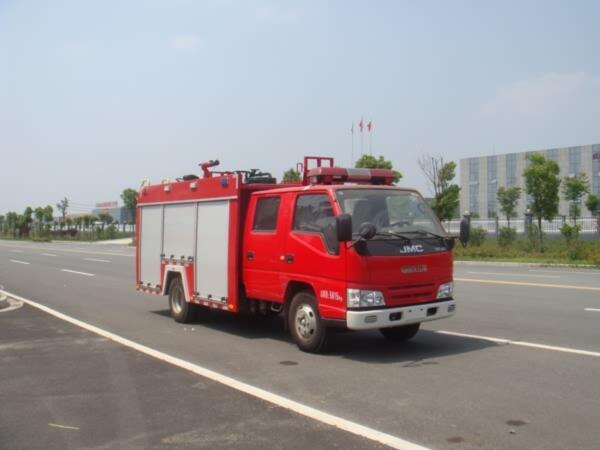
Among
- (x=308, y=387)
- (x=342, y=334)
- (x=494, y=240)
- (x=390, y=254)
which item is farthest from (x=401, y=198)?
(x=494, y=240)

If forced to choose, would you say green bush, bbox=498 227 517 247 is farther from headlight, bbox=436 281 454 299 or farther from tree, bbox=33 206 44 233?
tree, bbox=33 206 44 233

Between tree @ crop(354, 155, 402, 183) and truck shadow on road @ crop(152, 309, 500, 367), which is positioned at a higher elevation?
tree @ crop(354, 155, 402, 183)

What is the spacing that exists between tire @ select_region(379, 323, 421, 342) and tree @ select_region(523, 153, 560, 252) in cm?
2668

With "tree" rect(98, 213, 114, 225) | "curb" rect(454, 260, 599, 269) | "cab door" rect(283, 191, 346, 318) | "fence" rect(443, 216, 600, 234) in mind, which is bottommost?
"curb" rect(454, 260, 599, 269)

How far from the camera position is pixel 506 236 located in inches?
1238

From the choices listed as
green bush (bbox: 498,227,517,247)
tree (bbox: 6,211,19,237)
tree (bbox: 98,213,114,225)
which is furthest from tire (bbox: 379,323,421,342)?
tree (bbox: 6,211,19,237)

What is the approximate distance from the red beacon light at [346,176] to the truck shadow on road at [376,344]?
2016 millimetres

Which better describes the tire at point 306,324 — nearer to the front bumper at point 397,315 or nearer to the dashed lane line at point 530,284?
the front bumper at point 397,315

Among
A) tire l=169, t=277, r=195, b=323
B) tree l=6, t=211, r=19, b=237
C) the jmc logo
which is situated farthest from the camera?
tree l=6, t=211, r=19, b=237

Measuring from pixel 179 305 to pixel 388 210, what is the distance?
15.5ft

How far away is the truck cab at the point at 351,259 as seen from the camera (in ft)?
24.7

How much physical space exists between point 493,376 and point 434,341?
6.97 feet

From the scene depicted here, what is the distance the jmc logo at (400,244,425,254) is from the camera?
25.6 feet

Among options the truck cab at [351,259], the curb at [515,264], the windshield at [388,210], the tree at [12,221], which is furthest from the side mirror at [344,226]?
the tree at [12,221]
